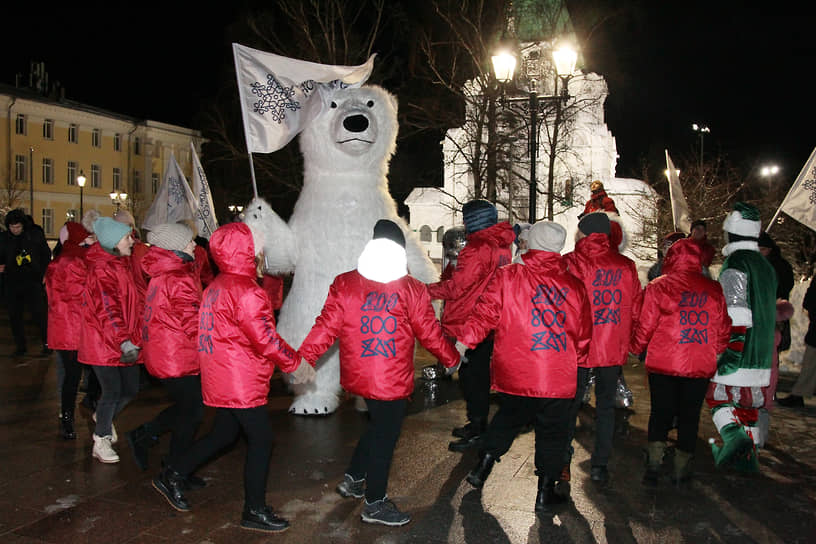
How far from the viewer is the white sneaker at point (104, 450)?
4996mm

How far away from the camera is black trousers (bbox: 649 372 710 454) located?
466cm

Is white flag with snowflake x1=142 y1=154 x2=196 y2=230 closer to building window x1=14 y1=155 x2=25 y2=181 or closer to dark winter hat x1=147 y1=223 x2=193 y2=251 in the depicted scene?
dark winter hat x1=147 y1=223 x2=193 y2=251

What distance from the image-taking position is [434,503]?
4391 mm

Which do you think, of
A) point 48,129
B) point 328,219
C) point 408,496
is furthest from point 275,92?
point 48,129

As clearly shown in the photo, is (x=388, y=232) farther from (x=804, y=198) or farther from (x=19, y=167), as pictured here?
(x=19, y=167)

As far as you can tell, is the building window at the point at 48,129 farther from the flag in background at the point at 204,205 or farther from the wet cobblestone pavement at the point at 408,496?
the wet cobblestone pavement at the point at 408,496

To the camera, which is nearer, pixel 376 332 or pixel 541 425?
pixel 376 332

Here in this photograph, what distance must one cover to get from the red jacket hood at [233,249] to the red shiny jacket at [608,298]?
2.34 meters

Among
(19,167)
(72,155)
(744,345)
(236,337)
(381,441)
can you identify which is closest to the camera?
(236,337)

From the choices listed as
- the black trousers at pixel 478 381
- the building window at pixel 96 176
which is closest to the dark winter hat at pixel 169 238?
the black trousers at pixel 478 381

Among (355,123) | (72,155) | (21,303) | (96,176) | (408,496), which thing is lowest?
(408,496)

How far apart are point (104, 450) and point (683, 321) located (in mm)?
4278

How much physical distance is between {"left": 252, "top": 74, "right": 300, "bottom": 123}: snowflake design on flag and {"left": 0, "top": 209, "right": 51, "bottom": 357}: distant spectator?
4.97 m

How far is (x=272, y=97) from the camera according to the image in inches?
242
